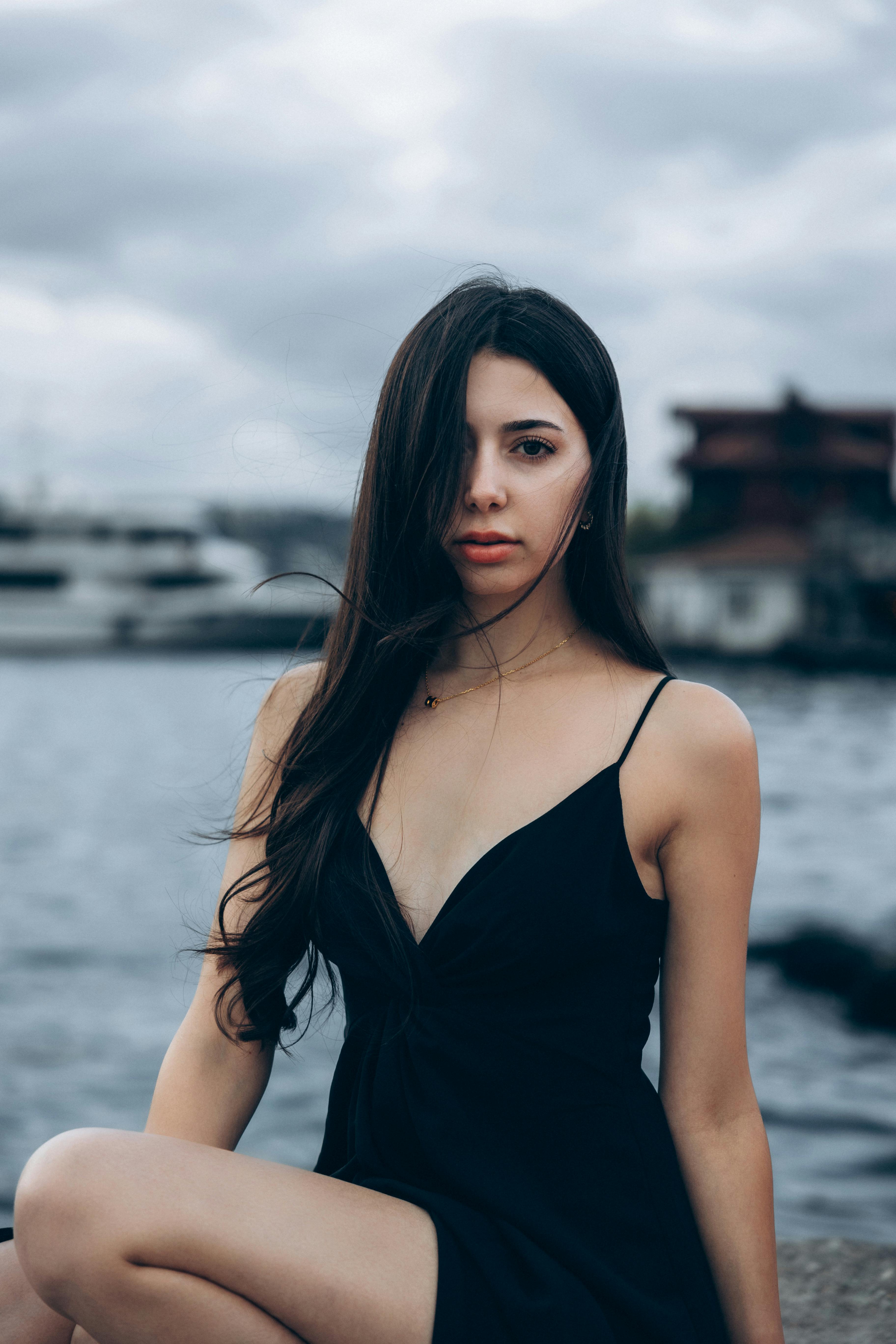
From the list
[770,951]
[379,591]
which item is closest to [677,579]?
[770,951]

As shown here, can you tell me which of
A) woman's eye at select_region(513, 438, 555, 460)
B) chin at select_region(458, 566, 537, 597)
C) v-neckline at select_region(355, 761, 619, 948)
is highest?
woman's eye at select_region(513, 438, 555, 460)

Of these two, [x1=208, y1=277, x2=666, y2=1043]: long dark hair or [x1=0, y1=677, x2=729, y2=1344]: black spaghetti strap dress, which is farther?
[x1=208, y1=277, x2=666, y2=1043]: long dark hair

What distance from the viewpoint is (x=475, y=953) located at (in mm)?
1294

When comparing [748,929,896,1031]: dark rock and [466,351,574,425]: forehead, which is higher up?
[466,351,574,425]: forehead

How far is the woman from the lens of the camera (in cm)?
115

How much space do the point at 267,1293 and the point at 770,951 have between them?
6.79m

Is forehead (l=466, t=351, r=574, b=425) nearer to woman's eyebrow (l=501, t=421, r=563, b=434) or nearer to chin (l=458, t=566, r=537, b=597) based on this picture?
woman's eyebrow (l=501, t=421, r=563, b=434)

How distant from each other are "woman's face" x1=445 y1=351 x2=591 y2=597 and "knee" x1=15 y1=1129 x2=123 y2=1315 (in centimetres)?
74

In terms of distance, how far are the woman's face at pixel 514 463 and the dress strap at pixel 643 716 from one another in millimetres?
201

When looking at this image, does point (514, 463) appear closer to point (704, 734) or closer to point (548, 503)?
point (548, 503)

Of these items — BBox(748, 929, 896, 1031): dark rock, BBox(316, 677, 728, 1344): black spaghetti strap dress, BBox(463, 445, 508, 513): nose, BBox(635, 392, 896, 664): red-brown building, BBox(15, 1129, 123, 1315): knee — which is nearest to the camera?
BBox(15, 1129, 123, 1315): knee

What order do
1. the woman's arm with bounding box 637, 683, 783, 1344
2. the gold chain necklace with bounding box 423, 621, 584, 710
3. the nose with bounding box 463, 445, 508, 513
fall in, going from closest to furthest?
the woman's arm with bounding box 637, 683, 783, 1344 < the nose with bounding box 463, 445, 508, 513 < the gold chain necklace with bounding box 423, 621, 584, 710

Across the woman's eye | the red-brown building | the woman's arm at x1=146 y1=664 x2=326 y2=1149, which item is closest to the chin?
the woman's eye

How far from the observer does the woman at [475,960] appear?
45.3 inches
